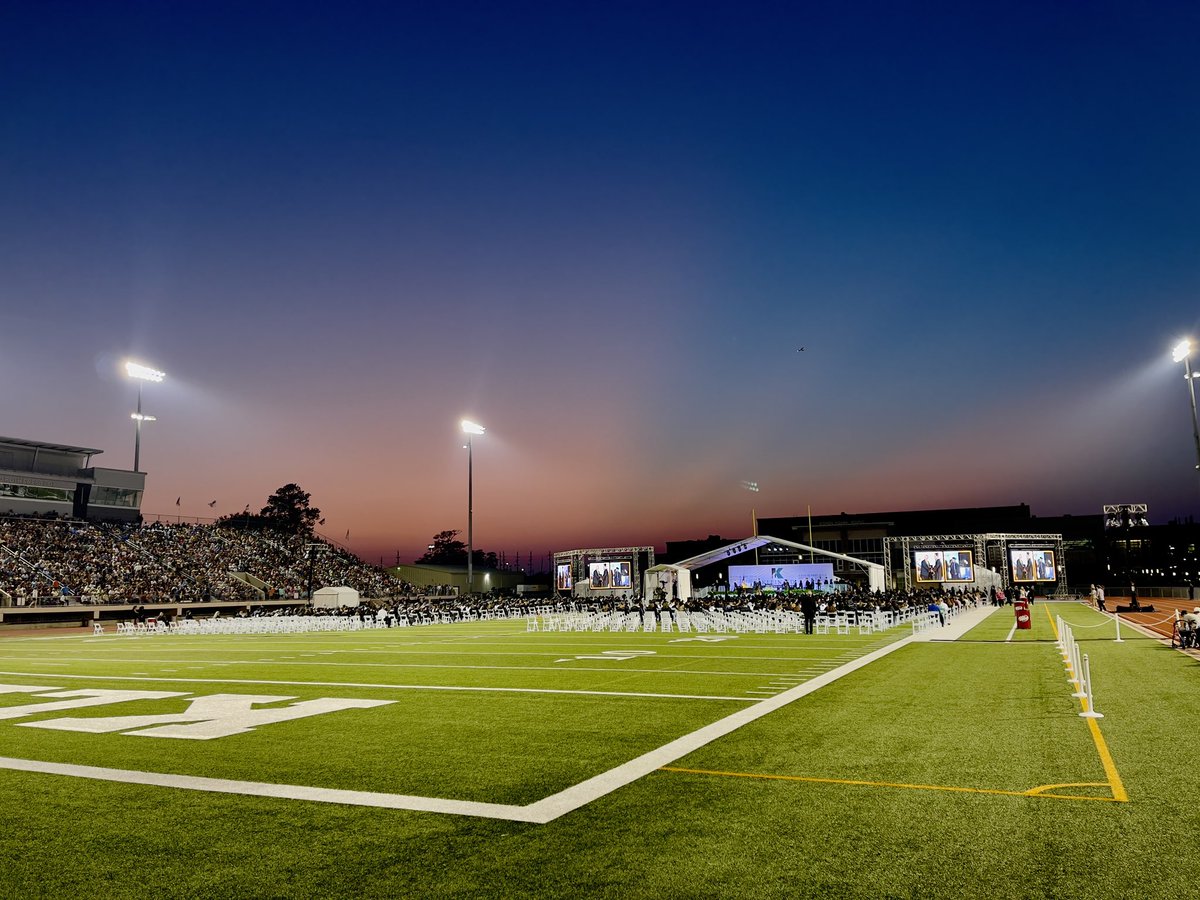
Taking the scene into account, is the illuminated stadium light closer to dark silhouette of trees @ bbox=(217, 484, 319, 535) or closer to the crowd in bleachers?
the crowd in bleachers

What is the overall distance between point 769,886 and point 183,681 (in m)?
14.3

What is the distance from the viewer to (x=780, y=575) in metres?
59.9

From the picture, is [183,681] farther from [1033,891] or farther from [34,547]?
[34,547]

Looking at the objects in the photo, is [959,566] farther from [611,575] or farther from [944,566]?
[611,575]

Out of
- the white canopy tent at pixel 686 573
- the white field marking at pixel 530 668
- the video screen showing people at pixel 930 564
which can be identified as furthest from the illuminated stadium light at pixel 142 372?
the video screen showing people at pixel 930 564

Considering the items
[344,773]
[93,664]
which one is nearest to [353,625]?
[93,664]

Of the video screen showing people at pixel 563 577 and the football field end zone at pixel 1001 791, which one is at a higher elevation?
the video screen showing people at pixel 563 577

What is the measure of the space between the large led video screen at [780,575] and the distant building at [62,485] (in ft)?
154

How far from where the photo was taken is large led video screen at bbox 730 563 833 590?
5854cm

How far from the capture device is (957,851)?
5074 mm

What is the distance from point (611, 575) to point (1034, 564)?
29.6 meters

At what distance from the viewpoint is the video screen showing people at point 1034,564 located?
55.5 metres

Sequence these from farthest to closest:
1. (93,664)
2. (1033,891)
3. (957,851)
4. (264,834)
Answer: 1. (93,664)
2. (264,834)
3. (957,851)
4. (1033,891)

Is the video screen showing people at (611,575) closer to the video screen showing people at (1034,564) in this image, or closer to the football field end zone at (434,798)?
the video screen showing people at (1034,564)
